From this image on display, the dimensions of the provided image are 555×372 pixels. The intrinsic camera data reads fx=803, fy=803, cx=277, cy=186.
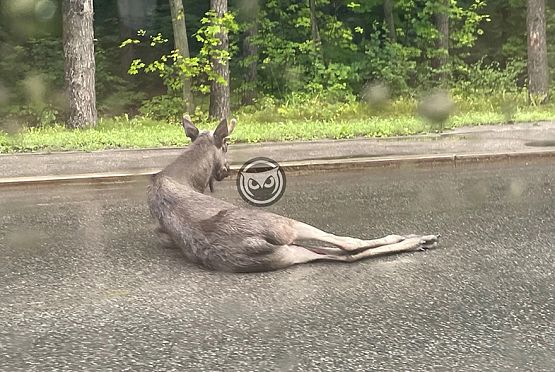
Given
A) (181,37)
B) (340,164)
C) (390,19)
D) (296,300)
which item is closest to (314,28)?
(390,19)

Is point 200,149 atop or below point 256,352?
atop

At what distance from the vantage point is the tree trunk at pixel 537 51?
21.9 metres

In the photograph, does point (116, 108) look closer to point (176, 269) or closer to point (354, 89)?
point (354, 89)

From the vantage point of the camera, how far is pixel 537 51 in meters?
22.1

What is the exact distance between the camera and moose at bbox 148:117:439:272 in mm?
5555

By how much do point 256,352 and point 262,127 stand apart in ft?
44.0

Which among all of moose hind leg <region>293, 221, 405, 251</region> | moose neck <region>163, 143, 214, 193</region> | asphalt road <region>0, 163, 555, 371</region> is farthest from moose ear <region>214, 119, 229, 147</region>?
moose hind leg <region>293, 221, 405, 251</region>

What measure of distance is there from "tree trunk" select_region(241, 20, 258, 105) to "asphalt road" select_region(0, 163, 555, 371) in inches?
646

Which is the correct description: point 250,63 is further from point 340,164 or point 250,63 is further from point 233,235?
point 233,235

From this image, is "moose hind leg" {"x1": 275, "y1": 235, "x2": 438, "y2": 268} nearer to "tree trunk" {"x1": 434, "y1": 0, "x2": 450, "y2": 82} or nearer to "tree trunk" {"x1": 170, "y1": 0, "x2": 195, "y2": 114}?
"tree trunk" {"x1": 170, "y1": 0, "x2": 195, "y2": 114}

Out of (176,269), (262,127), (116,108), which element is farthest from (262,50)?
(176,269)

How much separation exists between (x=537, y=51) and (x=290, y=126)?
8777 mm

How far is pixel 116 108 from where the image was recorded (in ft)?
83.8

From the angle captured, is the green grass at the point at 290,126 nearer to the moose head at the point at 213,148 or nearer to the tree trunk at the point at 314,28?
the tree trunk at the point at 314,28
